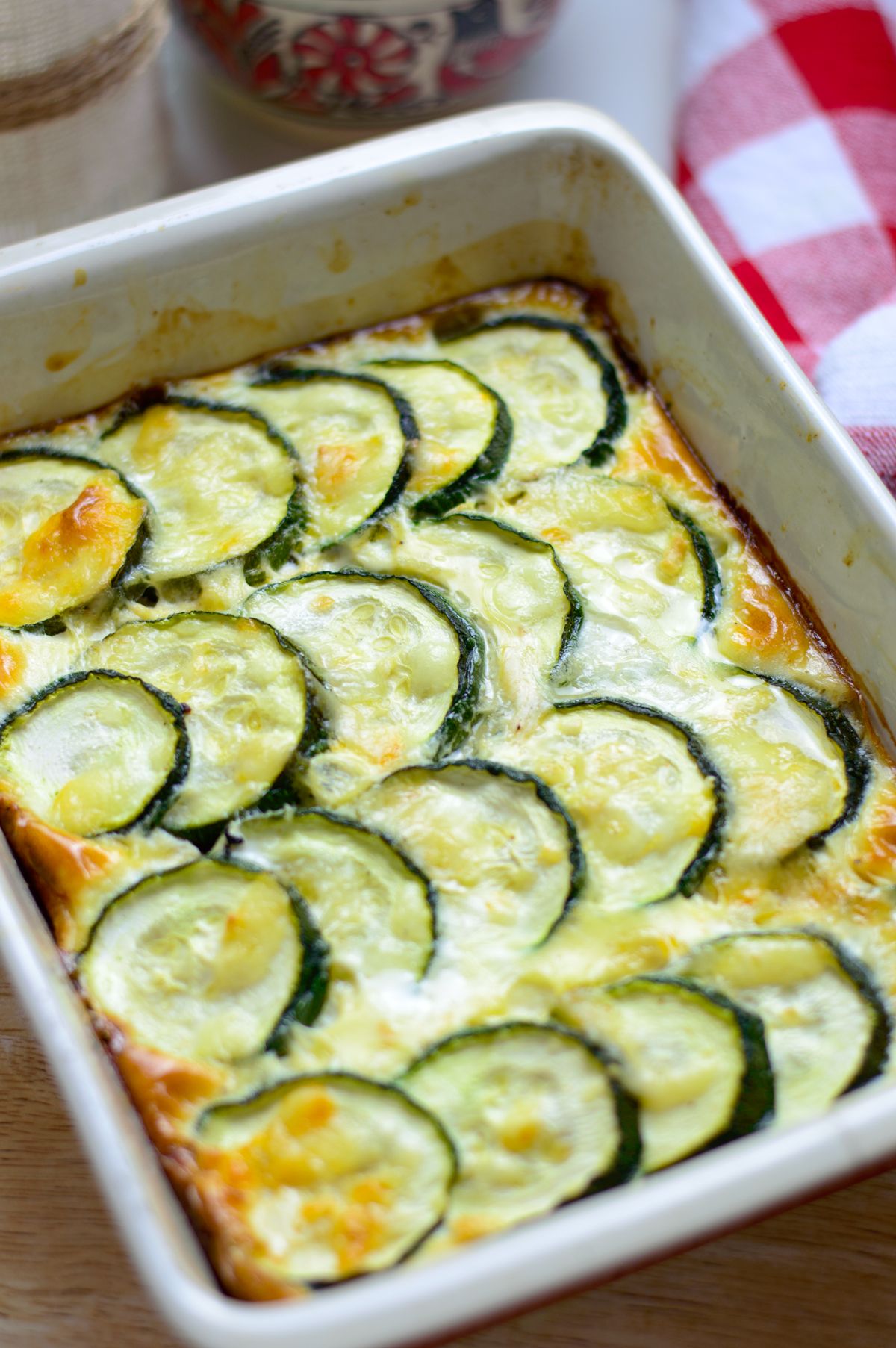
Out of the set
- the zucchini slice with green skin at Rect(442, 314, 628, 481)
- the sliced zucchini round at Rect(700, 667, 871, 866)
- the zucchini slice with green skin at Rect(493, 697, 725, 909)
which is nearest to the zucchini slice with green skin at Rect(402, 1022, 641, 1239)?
the zucchini slice with green skin at Rect(493, 697, 725, 909)

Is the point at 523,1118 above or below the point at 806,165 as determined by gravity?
below

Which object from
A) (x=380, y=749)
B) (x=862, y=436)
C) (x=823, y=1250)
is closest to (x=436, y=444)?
(x=380, y=749)

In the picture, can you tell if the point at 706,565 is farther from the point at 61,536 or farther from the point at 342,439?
the point at 61,536

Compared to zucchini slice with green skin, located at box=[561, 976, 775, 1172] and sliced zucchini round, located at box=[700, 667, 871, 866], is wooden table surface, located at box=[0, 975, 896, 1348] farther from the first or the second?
sliced zucchini round, located at box=[700, 667, 871, 866]

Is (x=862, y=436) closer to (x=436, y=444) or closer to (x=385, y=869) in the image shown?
(x=436, y=444)

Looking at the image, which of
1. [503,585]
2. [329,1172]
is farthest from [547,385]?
[329,1172]

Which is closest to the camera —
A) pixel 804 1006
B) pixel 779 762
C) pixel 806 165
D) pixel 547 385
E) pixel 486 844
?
pixel 804 1006
